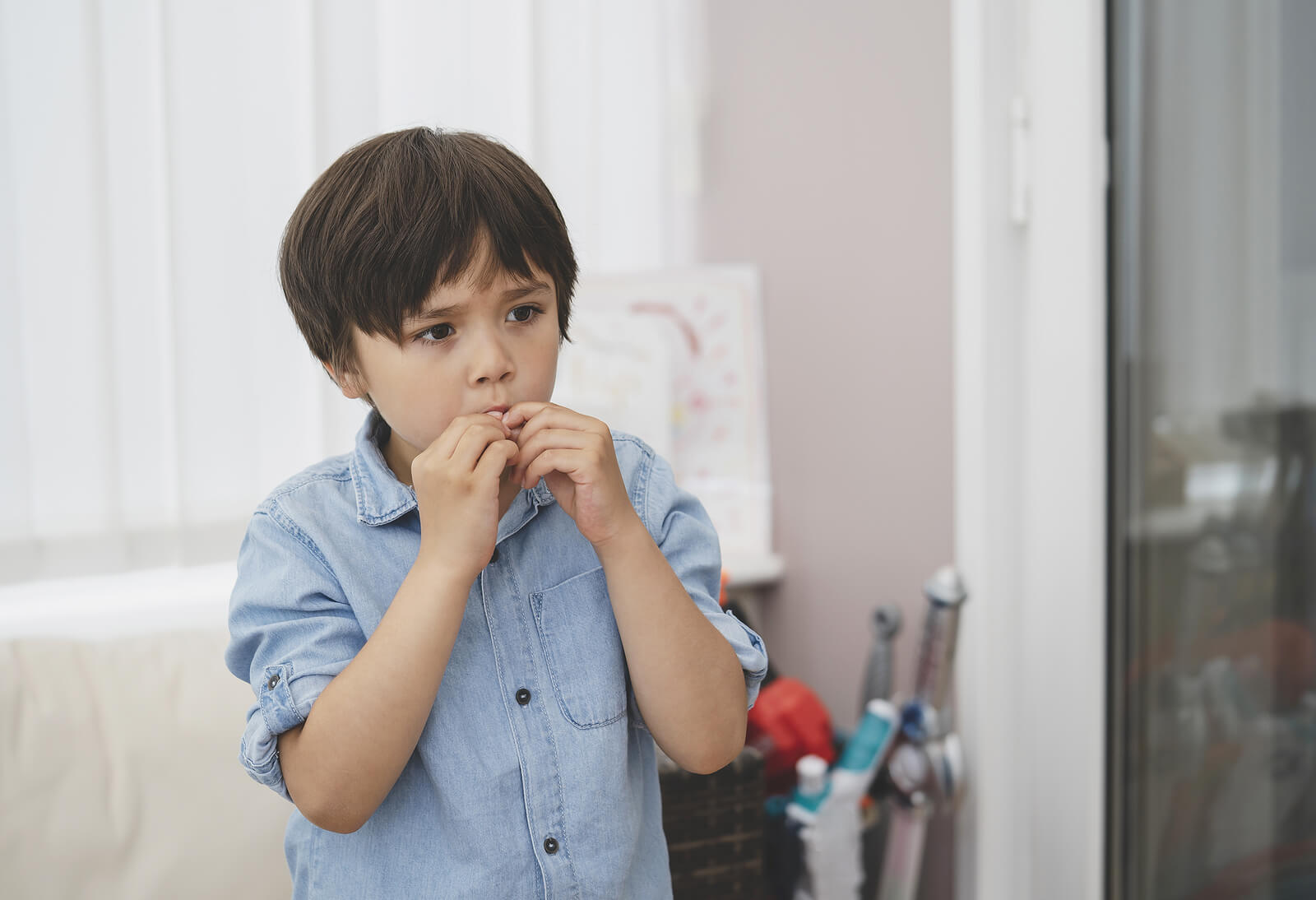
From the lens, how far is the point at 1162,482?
1186mm

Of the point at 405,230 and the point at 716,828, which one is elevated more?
the point at 405,230

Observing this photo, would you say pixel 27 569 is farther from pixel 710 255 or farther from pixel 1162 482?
pixel 1162 482

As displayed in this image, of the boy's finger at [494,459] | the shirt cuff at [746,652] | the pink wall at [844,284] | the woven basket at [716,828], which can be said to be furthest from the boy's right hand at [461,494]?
the pink wall at [844,284]

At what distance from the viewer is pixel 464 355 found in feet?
2.27

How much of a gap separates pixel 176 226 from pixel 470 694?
1.00 m

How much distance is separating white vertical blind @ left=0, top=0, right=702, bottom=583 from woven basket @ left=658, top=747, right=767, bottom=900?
0.77 metres

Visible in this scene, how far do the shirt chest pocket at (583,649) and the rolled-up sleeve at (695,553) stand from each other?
7 cm

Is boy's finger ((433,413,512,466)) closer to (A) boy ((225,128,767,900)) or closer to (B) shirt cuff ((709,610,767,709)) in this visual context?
(A) boy ((225,128,767,900))

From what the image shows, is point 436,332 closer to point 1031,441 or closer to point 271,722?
point 271,722

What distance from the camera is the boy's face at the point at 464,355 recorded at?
0.68 meters

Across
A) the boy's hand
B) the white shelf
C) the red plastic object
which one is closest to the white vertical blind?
the white shelf

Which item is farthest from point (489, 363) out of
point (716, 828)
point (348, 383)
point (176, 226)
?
point (176, 226)

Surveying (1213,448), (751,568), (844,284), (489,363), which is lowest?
(751,568)

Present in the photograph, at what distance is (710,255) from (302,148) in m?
0.75
